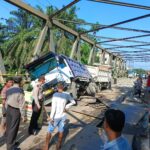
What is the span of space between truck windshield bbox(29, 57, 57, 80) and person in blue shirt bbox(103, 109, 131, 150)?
38.7 feet

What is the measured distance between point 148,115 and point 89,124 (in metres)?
2.02

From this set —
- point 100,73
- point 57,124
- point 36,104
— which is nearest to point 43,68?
point 36,104

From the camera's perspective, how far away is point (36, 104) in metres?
8.51

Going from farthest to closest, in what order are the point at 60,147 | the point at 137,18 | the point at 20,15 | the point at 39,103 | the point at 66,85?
the point at 20,15, the point at 137,18, the point at 66,85, the point at 39,103, the point at 60,147

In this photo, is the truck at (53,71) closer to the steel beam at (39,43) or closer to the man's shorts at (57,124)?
the steel beam at (39,43)

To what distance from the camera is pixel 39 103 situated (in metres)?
8.80

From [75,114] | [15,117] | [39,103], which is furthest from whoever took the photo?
[75,114]

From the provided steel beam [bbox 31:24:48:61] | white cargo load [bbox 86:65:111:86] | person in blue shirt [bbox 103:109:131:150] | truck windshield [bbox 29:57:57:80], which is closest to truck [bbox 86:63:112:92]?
white cargo load [bbox 86:65:111:86]

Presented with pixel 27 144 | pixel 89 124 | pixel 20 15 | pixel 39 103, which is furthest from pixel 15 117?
pixel 20 15

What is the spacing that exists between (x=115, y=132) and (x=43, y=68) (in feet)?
40.6

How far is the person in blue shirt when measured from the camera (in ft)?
9.48

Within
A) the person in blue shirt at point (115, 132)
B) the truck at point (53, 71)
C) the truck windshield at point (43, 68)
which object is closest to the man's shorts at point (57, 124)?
the person in blue shirt at point (115, 132)

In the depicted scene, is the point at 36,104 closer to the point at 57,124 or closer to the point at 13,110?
the point at 57,124

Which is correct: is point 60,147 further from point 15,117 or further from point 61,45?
point 61,45
